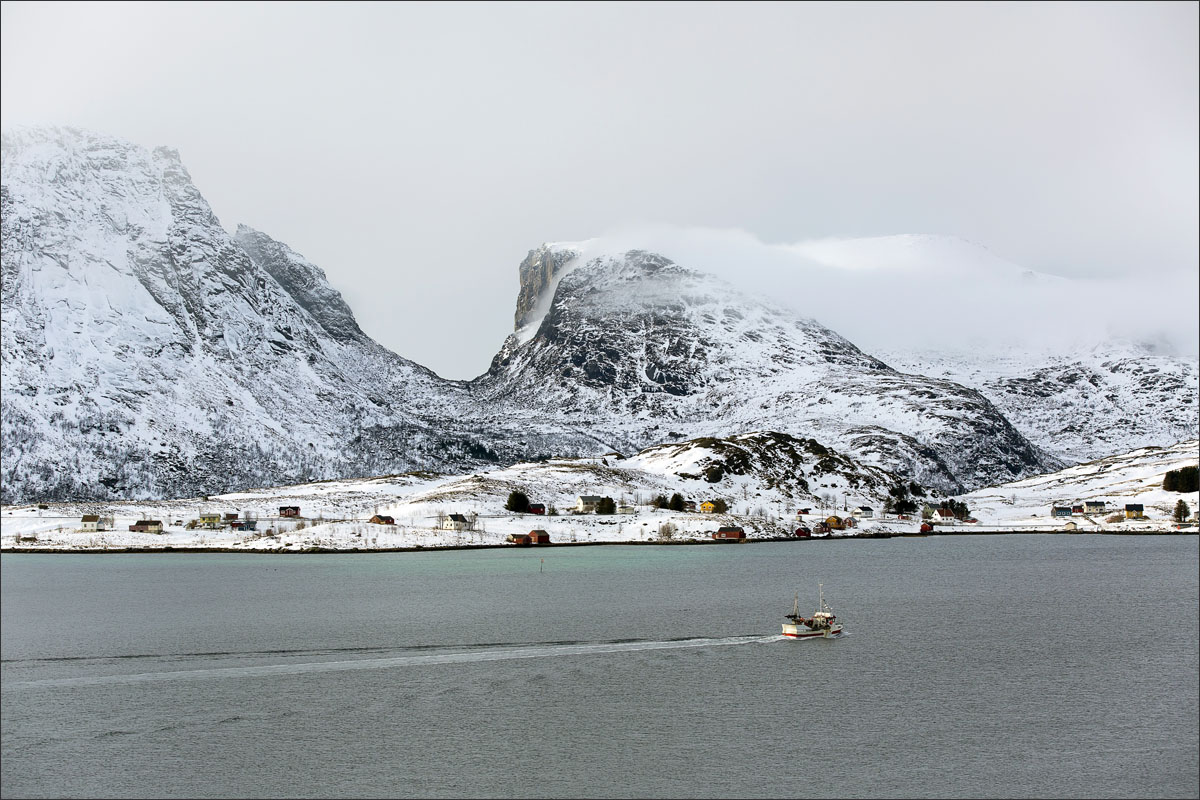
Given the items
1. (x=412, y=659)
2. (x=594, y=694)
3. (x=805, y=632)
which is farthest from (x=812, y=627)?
(x=412, y=659)

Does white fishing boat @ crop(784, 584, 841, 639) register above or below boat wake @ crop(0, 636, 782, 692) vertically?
above

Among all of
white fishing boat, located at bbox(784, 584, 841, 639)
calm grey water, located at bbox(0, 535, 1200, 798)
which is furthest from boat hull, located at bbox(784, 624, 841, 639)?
calm grey water, located at bbox(0, 535, 1200, 798)

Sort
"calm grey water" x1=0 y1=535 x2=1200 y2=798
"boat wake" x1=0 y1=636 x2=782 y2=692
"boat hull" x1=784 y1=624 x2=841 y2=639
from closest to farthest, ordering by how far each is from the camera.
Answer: "calm grey water" x1=0 y1=535 x2=1200 y2=798, "boat wake" x1=0 y1=636 x2=782 y2=692, "boat hull" x1=784 y1=624 x2=841 y2=639

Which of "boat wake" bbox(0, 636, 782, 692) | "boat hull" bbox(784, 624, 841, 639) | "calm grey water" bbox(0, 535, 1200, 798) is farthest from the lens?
"boat hull" bbox(784, 624, 841, 639)

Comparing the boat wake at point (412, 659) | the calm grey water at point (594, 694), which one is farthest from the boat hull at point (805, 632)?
the calm grey water at point (594, 694)

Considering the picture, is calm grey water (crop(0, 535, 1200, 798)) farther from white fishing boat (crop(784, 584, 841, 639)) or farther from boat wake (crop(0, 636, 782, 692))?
white fishing boat (crop(784, 584, 841, 639))

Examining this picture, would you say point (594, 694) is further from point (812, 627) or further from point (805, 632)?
point (812, 627)

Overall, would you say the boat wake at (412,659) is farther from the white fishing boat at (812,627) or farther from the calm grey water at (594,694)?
the white fishing boat at (812,627)
